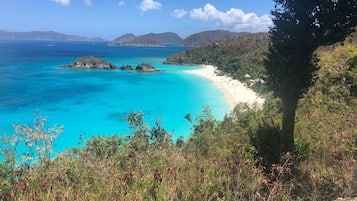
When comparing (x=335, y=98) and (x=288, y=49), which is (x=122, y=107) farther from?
(x=288, y=49)

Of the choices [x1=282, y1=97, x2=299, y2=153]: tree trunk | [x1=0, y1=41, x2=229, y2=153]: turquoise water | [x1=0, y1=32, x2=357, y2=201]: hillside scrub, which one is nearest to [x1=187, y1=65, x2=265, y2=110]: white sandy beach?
[x1=0, y1=41, x2=229, y2=153]: turquoise water

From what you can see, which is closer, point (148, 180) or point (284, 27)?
point (148, 180)

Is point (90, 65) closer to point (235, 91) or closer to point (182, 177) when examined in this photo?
point (235, 91)

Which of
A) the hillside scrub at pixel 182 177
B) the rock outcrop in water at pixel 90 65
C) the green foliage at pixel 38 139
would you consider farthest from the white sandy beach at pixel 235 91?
the rock outcrop in water at pixel 90 65

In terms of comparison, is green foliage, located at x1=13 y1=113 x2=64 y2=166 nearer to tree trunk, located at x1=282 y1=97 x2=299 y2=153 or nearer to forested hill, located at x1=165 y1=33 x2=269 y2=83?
tree trunk, located at x1=282 y1=97 x2=299 y2=153

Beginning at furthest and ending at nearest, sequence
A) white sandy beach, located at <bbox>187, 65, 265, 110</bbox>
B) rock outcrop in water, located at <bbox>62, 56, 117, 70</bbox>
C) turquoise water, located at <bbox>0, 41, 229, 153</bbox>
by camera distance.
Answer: rock outcrop in water, located at <bbox>62, 56, 117, 70</bbox>
white sandy beach, located at <bbox>187, 65, 265, 110</bbox>
turquoise water, located at <bbox>0, 41, 229, 153</bbox>

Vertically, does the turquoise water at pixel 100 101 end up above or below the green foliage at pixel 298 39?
below

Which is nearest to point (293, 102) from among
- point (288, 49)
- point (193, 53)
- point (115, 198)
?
point (288, 49)

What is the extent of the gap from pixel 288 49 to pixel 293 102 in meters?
1.79

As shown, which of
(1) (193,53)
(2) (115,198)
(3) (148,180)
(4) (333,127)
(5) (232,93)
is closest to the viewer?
(2) (115,198)

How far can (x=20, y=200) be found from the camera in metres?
2.99

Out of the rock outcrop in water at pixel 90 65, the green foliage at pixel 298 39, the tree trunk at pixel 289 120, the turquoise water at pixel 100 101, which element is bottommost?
the turquoise water at pixel 100 101

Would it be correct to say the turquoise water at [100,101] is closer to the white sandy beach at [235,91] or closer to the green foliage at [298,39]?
the white sandy beach at [235,91]

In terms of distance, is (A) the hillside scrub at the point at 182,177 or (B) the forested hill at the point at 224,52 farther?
(B) the forested hill at the point at 224,52
